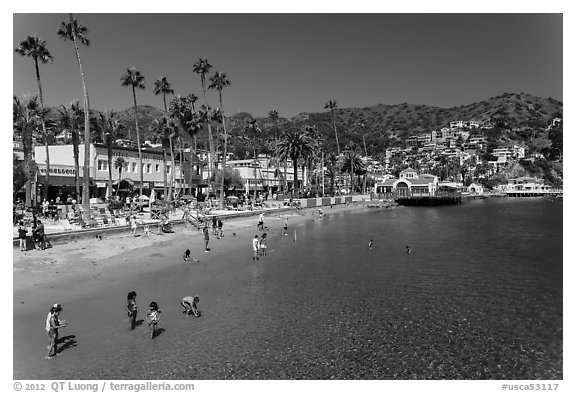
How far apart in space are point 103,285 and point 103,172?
38.6 metres

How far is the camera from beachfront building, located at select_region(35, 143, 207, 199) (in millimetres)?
46562

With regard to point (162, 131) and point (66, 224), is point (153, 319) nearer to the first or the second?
point (66, 224)

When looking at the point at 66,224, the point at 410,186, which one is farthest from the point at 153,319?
the point at 410,186

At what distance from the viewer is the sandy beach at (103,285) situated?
11.8 meters

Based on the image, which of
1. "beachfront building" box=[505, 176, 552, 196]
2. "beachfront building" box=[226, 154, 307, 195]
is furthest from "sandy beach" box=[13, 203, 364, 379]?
"beachfront building" box=[505, 176, 552, 196]

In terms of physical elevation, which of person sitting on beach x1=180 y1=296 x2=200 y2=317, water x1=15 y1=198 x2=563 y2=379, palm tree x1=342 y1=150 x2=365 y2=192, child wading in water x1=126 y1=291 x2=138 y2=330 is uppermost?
palm tree x1=342 y1=150 x2=365 y2=192

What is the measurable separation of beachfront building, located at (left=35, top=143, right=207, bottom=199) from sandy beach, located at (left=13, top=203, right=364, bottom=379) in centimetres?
2146

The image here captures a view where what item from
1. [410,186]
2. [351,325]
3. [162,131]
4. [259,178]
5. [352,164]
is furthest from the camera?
[410,186]

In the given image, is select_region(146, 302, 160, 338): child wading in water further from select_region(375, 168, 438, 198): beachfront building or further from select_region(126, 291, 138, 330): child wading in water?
select_region(375, 168, 438, 198): beachfront building

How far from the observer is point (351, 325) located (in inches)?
576

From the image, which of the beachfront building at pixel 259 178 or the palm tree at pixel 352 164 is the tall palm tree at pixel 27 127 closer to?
the beachfront building at pixel 259 178

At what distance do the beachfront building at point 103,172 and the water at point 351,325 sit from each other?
30.1m

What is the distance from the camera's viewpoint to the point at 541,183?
7195 inches
